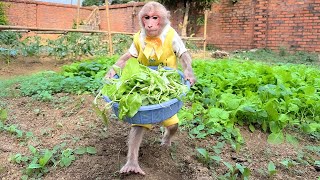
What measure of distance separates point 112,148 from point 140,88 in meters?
1.03

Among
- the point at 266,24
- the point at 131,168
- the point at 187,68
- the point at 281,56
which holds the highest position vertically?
the point at 266,24

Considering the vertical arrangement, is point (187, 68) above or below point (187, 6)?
below

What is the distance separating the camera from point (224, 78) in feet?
15.3

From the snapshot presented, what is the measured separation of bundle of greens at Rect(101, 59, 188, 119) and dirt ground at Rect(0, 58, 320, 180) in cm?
69

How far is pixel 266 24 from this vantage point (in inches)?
441

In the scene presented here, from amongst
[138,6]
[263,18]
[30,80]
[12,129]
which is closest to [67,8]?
[138,6]

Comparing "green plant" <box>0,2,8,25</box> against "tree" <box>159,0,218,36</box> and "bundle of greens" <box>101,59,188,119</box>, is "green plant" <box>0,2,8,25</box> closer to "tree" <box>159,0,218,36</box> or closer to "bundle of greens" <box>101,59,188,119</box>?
"tree" <box>159,0,218,36</box>

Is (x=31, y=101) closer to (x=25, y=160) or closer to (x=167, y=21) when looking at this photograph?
(x=25, y=160)

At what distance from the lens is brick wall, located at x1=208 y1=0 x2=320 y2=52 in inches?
405

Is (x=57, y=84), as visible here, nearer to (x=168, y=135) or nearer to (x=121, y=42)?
(x=168, y=135)

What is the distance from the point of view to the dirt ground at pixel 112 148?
2533mm

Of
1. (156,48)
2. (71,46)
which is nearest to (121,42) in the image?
(71,46)

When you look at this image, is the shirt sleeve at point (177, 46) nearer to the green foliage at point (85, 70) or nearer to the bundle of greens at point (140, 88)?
the bundle of greens at point (140, 88)

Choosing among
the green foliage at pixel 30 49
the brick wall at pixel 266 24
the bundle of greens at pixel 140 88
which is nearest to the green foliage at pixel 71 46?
the green foliage at pixel 30 49
